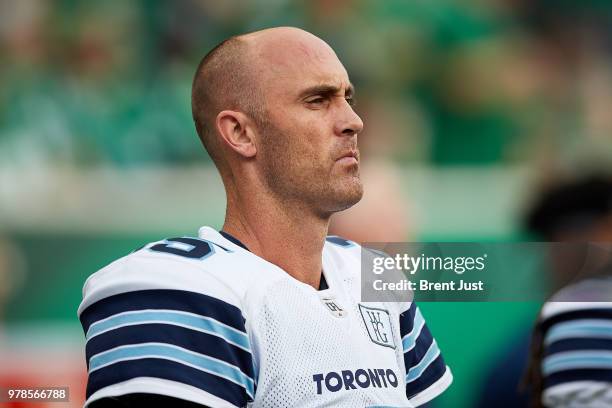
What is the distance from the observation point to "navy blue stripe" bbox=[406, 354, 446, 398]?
1.73 meters

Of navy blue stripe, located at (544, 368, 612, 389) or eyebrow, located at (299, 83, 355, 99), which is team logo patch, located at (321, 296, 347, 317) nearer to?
eyebrow, located at (299, 83, 355, 99)

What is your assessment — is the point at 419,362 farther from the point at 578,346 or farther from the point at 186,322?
the point at 186,322

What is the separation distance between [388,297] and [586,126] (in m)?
1.92

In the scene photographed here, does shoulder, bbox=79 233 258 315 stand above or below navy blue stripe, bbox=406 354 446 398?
above

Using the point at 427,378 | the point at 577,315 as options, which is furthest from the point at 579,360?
the point at 427,378

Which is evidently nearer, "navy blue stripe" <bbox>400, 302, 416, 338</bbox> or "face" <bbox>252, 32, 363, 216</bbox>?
"face" <bbox>252, 32, 363, 216</bbox>

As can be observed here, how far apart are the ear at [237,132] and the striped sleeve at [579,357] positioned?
2.28 ft

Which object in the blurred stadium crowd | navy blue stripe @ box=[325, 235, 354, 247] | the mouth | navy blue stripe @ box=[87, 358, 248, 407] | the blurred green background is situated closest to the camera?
navy blue stripe @ box=[87, 358, 248, 407]

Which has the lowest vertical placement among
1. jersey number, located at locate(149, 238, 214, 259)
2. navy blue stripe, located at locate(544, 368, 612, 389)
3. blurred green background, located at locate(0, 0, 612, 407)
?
navy blue stripe, located at locate(544, 368, 612, 389)

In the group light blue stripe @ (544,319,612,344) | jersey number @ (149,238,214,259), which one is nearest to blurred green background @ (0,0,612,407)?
light blue stripe @ (544,319,612,344)

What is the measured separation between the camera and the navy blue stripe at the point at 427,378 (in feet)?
5.69

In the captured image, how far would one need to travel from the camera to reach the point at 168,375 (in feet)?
4.51

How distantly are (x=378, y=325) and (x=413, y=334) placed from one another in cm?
13

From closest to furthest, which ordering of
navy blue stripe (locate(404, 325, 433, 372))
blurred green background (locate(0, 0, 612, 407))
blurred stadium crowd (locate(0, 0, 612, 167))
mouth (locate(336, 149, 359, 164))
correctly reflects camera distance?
mouth (locate(336, 149, 359, 164))
navy blue stripe (locate(404, 325, 433, 372))
blurred green background (locate(0, 0, 612, 407))
blurred stadium crowd (locate(0, 0, 612, 167))
